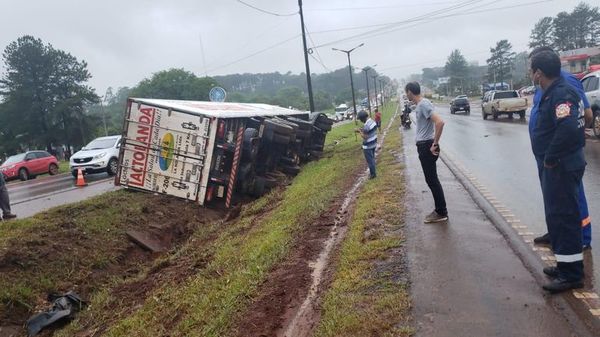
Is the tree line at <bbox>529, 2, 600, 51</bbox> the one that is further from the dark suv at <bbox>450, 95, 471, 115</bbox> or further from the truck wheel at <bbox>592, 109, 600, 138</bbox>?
the truck wheel at <bbox>592, 109, 600, 138</bbox>

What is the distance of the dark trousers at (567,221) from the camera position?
3.86 metres

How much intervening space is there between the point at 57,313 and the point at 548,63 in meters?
6.13

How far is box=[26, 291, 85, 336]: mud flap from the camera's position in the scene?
5965mm

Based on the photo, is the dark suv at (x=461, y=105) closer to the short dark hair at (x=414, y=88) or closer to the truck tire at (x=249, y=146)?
the truck tire at (x=249, y=146)

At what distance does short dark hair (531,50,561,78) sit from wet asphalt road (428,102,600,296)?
176 cm

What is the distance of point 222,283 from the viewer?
5332mm

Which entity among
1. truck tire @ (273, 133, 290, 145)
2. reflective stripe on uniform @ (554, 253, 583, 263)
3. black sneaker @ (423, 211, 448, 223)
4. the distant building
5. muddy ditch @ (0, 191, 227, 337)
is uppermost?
the distant building

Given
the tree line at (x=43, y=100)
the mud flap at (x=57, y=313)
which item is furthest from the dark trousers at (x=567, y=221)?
the tree line at (x=43, y=100)

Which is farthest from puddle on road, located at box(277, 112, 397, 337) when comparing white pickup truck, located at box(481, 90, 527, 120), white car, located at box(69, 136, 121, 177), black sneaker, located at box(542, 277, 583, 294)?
white pickup truck, located at box(481, 90, 527, 120)

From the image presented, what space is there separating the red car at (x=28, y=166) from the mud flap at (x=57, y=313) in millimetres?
20594

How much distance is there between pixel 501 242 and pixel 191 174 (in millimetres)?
6835

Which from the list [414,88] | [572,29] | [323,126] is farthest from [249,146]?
[572,29]

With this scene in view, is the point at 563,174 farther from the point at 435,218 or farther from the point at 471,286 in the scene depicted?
the point at 435,218

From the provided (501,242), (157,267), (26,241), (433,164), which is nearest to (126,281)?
(157,267)
